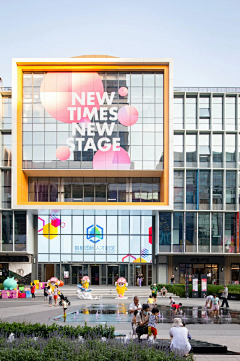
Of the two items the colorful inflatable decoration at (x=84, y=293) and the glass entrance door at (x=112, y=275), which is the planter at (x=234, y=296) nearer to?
the colorful inflatable decoration at (x=84, y=293)

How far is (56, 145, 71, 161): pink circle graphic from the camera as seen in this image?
55.7m

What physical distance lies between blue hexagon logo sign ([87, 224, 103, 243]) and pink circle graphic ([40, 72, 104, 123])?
48.4ft

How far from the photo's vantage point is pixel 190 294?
4634 cm

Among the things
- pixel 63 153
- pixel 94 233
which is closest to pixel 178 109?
pixel 63 153

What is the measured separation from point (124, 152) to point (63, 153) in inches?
301

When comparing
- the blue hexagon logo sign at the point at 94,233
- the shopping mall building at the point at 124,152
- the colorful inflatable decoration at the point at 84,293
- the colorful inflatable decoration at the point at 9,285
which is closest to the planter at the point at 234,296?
the shopping mall building at the point at 124,152

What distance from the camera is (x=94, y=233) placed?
6062 centimetres

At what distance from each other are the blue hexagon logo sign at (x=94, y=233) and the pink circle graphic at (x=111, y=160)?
9.56 meters

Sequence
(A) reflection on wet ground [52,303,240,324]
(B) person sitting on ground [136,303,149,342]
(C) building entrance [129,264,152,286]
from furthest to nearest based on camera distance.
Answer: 1. (C) building entrance [129,264,152,286]
2. (A) reflection on wet ground [52,303,240,324]
3. (B) person sitting on ground [136,303,149,342]

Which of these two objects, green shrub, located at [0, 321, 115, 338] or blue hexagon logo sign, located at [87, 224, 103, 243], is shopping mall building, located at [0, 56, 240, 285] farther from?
green shrub, located at [0, 321, 115, 338]

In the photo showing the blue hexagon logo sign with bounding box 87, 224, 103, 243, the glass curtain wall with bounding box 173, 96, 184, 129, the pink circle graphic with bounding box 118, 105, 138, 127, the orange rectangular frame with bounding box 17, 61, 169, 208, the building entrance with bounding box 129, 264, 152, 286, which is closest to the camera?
the orange rectangular frame with bounding box 17, 61, 169, 208

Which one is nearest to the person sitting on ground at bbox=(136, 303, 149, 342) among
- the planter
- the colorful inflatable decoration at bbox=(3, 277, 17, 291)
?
the planter

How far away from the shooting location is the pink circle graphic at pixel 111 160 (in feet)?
182

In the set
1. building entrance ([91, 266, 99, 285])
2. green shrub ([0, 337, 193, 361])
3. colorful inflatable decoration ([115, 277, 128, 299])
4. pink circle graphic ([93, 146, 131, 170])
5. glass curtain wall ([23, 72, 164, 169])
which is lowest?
building entrance ([91, 266, 99, 285])
